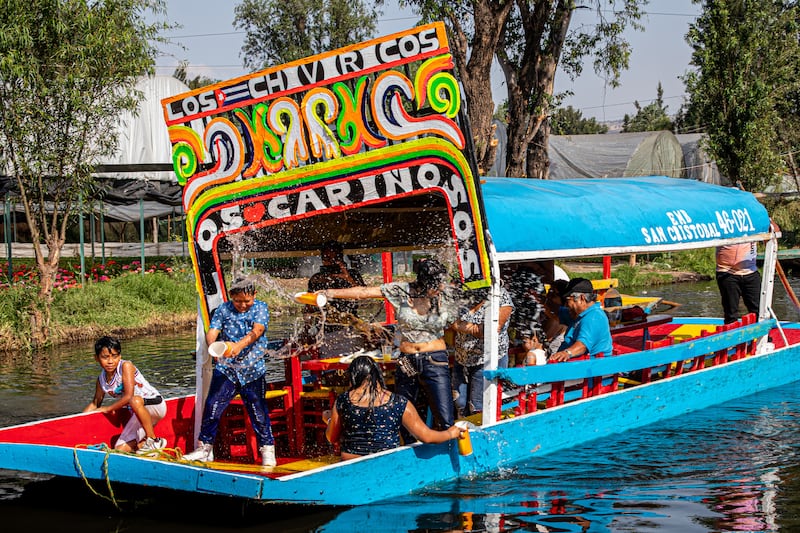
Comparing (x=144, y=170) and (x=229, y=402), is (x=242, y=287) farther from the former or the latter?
(x=144, y=170)

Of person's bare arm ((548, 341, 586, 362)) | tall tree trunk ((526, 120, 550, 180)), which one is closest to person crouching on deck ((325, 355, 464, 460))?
person's bare arm ((548, 341, 586, 362))

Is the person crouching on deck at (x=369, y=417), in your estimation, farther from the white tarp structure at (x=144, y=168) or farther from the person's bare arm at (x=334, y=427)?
the white tarp structure at (x=144, y=168)

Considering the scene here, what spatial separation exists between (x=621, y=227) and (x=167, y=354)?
8869 millimetres

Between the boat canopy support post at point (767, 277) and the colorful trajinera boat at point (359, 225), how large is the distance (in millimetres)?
1987

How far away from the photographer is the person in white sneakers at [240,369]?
7652 mm

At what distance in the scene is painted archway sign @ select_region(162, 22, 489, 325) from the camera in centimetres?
706

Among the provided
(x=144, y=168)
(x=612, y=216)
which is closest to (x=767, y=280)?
(x=612, y=216)

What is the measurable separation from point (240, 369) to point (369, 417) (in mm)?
1216

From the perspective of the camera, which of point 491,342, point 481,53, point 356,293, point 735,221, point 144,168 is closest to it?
point 491,342

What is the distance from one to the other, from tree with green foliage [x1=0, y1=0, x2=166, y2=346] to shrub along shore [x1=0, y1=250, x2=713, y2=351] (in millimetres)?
306

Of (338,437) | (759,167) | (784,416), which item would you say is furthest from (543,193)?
(759,167)

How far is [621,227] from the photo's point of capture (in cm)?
903

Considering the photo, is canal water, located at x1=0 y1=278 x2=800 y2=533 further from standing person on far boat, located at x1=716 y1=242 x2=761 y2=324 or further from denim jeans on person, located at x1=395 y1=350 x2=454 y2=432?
standing person on far boat, located at x1=716 y1=242 x2=761 y2=324

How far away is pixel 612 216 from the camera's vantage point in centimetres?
907
